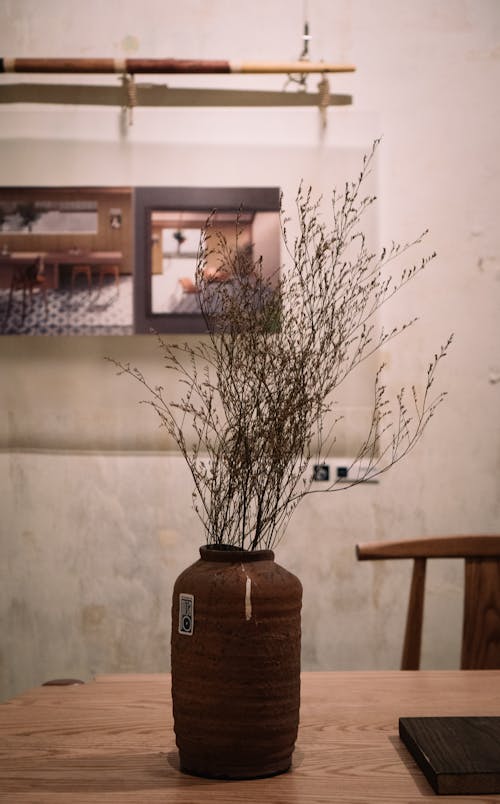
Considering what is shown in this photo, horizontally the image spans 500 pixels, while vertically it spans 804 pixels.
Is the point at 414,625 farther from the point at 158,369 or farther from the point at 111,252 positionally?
the point at 111,252

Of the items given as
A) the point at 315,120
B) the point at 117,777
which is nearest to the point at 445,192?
the point at 315,120

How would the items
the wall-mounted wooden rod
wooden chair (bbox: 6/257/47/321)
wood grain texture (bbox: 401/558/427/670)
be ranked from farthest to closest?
1. wooden chair (bbox: 6/257/47/321)
2. the wall-mounted wooden rod
3. wood grain texture (bbox: 401/558/427/670)

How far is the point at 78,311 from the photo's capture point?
282 centimetres

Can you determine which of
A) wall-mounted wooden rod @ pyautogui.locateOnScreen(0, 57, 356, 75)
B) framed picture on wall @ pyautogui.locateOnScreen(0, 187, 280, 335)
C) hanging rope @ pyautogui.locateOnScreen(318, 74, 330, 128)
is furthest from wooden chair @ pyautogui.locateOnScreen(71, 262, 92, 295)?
hanging rope @ pyautogui.locateOnScreen(318, 74, 330, 128)

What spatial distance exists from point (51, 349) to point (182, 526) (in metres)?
0.76

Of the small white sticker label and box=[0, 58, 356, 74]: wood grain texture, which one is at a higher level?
box=[0, 58, 356, 74]: wood grain texture

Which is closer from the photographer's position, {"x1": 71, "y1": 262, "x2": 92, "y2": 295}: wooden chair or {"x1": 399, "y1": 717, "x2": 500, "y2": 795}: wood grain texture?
{"x1": 399, "y1": 717, "x2": 500, "y2": 795}: wood grain texture

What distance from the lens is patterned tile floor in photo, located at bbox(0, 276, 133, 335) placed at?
2.81m

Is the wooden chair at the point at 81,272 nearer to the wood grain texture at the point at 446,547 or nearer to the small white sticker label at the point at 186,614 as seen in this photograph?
the wood grain texture at the point at 446,547

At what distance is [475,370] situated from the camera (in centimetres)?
285

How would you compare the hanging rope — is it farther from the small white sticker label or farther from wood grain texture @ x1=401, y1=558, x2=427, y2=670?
the small white sticker label

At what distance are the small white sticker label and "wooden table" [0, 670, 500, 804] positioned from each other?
0.17 m

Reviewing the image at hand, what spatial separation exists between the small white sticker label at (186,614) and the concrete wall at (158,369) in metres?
1.87

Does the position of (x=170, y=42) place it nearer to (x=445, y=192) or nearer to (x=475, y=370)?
(x=445, y=192)
